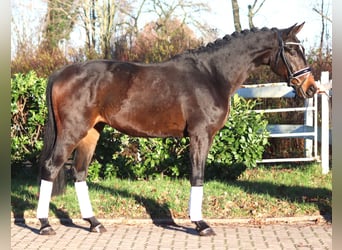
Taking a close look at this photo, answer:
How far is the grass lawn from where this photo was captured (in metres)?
6.13

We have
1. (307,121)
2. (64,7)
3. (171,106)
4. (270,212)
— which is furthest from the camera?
(64,7)

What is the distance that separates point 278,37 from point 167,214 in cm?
264

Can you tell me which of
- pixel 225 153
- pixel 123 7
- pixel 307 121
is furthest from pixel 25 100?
pixel 123 7

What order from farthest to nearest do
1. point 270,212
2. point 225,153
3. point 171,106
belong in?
point 225,153, point 270,212, point 171,106

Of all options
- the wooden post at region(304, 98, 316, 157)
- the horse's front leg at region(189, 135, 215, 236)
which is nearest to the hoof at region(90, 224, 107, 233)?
the horse's front leg at region(189, 135, 215, 236)

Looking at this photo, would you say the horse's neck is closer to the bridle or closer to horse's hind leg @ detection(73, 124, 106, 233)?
the bridle

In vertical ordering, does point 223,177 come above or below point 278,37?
below

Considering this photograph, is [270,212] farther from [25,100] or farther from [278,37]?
[25,100]

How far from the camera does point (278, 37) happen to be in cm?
545

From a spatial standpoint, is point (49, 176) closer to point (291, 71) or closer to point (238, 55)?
point (238, 55)

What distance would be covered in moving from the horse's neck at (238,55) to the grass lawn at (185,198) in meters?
1.73

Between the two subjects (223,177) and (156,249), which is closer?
(156,249)

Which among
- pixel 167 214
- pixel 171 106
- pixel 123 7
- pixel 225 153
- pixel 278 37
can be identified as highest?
pixel 123 7

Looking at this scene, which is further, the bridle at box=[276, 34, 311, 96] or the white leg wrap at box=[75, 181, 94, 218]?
the white leg wrap at box=[75, 181, 94, 218]
